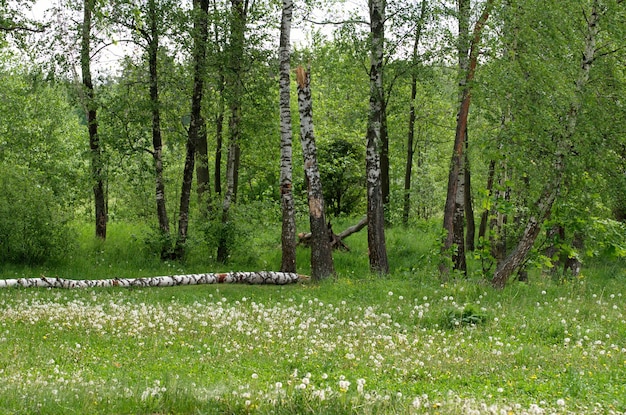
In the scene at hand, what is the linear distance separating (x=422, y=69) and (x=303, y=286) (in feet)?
25.9

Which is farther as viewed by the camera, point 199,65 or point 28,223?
point 199,65

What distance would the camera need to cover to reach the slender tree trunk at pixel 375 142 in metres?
17.2

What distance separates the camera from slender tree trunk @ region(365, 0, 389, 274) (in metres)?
17.2

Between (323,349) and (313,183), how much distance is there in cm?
821

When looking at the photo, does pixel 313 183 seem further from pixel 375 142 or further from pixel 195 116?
pixel 195 116

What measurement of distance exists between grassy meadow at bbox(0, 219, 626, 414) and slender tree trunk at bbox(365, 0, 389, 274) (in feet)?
6.65

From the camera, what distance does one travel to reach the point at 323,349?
30.7ft

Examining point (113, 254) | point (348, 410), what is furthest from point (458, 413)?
point (113, 254)

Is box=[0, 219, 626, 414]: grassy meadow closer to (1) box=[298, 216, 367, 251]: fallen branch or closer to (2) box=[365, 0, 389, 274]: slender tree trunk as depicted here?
(2) box=[365, 0, 389, 274]: slender tree trunk

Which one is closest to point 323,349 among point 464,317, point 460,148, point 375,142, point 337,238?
point 464,317

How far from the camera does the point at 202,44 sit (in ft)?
64.2

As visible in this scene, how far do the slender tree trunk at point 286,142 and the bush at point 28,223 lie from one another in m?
7.31

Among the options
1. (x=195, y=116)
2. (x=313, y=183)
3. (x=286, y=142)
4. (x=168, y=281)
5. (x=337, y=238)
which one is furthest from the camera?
(x=337, y=238)

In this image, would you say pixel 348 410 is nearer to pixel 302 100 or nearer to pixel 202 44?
pixel 302 100
